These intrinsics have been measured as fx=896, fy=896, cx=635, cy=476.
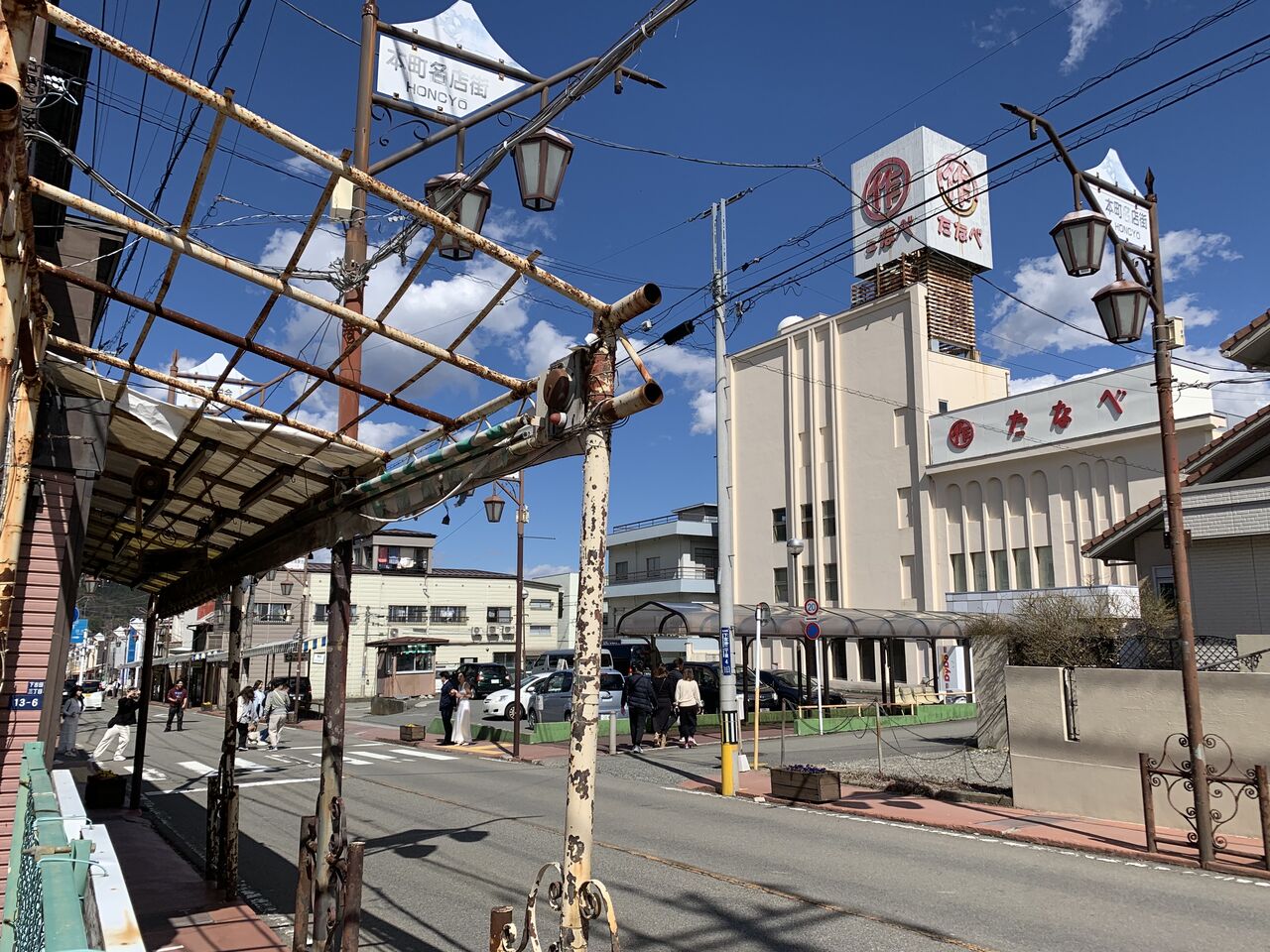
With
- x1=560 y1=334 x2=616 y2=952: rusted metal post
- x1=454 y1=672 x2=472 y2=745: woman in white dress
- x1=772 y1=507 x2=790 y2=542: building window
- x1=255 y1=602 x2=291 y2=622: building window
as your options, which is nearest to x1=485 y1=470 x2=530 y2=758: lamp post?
x1=454 y1=672 x2=472 y2=745: woman in white dress

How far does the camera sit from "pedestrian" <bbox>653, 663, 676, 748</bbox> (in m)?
21.7

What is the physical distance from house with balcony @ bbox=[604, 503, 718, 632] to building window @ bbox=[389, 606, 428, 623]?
443 inches

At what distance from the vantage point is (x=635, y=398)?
4383 mm

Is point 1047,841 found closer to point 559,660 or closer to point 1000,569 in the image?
point 559,660

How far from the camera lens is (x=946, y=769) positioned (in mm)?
16875

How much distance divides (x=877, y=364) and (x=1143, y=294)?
3240 centimetres

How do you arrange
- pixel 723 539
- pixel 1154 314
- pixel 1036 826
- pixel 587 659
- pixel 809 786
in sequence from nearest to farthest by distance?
pixel 587 659 < pixel 1154 314 < pixel 1036 826 < pixel 809 786 < pixel 723 539

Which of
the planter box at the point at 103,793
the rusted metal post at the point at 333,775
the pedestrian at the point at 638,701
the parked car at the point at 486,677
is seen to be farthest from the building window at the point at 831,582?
the rusted metal post at the point at 333,775

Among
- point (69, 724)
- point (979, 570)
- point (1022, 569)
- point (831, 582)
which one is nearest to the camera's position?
point (69, 724)

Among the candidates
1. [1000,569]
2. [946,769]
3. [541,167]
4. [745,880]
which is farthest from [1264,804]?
[1000,569]

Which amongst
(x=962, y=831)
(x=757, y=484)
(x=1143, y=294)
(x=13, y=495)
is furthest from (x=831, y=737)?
(x=757, y=484)

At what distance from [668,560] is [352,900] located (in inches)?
2012

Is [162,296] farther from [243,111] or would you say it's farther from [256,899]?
[256,899]

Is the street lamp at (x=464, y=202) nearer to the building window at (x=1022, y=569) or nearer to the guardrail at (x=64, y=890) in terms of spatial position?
the guardrail at (x=64, y=890)
